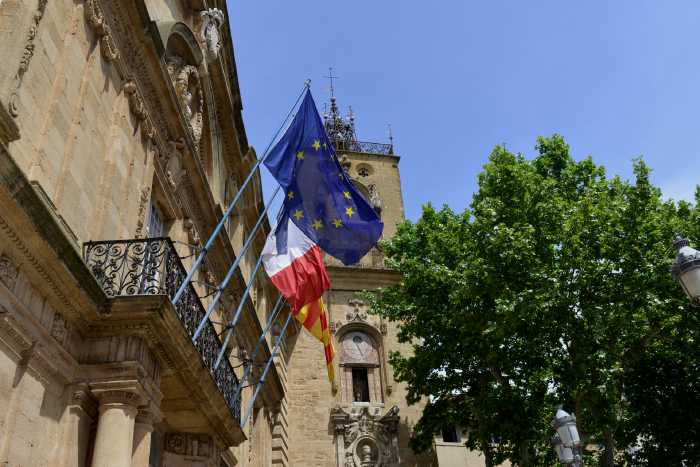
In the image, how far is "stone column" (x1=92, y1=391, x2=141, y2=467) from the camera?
761 cm

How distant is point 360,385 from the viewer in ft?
87.7

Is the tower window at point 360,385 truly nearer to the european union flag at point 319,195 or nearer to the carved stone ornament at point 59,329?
the european union flag at point 319,195

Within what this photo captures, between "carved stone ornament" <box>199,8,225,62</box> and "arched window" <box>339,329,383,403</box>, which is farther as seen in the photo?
"arched window" <box>339,329,383,403</box>

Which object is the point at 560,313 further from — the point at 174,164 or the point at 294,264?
the point at 174,164

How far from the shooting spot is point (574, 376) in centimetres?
1680

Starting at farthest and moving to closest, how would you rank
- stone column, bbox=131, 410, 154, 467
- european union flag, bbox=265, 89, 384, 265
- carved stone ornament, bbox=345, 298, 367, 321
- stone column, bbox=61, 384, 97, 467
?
carved stone ornament, bbox=345, 298, 367, 321 < european union flag, bbox=265, 89, 384, 265 < stone column, bbox=131, 410, 154, 467 < stone column, bbox=61, 384, 97, 467

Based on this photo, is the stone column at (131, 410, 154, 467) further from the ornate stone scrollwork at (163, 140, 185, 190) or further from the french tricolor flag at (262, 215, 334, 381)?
the ornate stone scrollwork at (163, 140, 185, 190)

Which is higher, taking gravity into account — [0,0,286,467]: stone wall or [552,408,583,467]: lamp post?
[0,0,286,467]: stone wall

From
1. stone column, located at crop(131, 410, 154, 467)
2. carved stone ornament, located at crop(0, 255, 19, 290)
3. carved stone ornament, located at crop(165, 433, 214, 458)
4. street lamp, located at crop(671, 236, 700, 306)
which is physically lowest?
stone column, located at crop(131, 410, 154, 467)

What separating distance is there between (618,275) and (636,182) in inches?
136

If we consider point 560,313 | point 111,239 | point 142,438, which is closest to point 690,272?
point 142,438

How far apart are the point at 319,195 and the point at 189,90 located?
5113mm

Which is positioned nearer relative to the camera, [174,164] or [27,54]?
[27,54]

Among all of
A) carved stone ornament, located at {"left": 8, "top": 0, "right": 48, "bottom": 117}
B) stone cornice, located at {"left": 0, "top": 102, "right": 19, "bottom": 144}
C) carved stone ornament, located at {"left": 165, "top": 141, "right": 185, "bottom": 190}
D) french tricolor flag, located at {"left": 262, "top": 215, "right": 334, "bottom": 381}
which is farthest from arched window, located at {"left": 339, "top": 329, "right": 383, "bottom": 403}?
stone cornice, located at {"left": 0, "top": 102, "right": 19, "bottom": 144}
